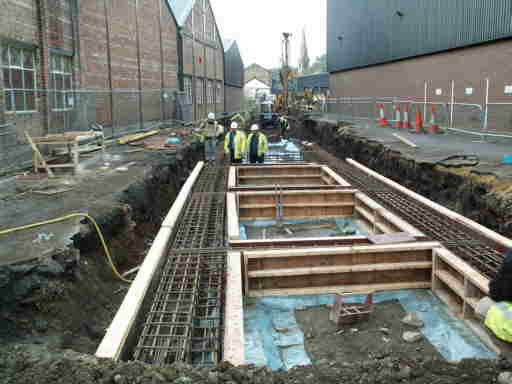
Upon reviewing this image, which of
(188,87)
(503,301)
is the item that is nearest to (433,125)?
(503,301)

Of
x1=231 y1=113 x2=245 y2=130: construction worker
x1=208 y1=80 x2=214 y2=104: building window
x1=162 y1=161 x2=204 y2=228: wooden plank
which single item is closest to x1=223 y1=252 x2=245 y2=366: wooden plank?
x1=162 y1=161 x2=204 y2=228: wooden plank

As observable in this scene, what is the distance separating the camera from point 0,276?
14.6 ft

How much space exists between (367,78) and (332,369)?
93.9ft

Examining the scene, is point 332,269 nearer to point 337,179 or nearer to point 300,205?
point 300,205

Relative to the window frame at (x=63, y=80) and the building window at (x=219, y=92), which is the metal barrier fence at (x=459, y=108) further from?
the building window at (x=219, y=92)

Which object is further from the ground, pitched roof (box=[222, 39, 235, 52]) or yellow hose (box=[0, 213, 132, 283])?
pitched roof (box=[222, 39, 235, 52])

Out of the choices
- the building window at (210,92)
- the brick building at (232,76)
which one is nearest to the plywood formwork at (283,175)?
the building window at (210,92)

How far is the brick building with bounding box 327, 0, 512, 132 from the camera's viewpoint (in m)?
16.5

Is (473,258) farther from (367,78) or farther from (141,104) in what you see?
(367,78)

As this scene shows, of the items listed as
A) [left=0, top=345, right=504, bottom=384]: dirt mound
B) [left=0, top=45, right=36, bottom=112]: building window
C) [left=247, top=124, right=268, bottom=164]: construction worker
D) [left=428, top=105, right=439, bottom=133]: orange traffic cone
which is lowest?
[left=0, top=345, right=504, bottom=384]: dirt mound

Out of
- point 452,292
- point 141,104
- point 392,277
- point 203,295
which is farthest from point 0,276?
point 141,104

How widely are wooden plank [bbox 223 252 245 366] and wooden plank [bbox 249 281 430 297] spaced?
58cm

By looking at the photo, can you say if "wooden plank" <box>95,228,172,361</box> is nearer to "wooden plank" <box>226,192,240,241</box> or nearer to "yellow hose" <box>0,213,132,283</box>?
"yellow hose" <box>0,213,132,283</box>

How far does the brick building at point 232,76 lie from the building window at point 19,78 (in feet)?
109
